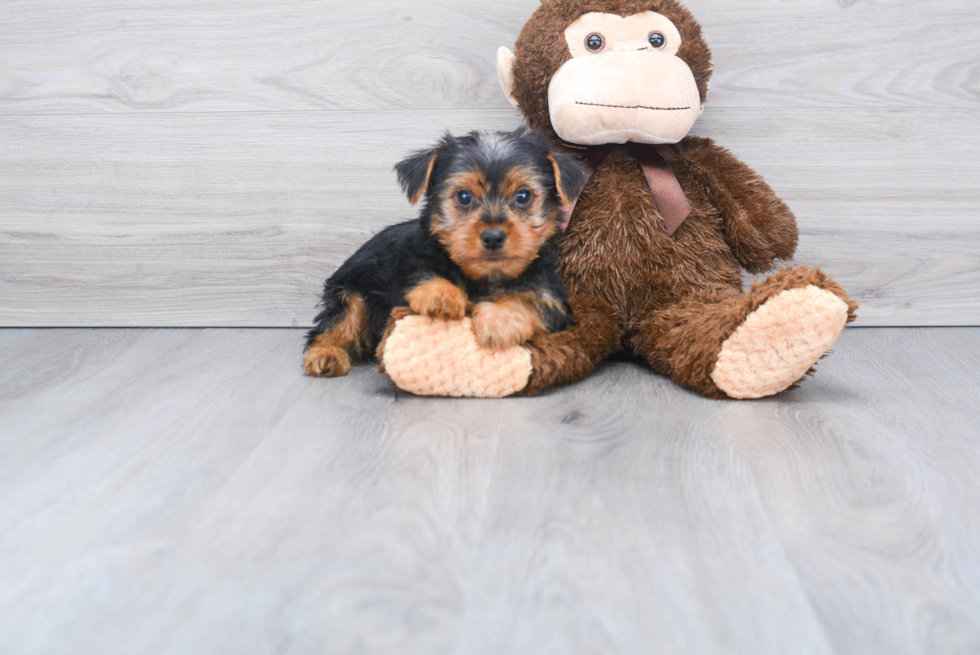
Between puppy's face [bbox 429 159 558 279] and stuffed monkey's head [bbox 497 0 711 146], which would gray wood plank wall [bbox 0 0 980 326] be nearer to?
stuffed monkey's head [bbox 497 0 711 146]

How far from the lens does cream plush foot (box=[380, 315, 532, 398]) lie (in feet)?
5.55

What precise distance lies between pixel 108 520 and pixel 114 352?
3.71 feet

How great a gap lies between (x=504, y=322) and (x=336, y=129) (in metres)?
0.99

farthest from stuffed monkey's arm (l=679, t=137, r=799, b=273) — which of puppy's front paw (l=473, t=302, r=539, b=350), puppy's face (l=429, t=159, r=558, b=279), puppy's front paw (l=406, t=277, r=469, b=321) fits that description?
puppy's front paw (l=406, t=277, r=469, b=321)

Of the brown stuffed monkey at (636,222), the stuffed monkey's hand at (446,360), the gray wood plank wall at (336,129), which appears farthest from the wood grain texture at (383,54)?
the stuffed monkey's hand at (446,360)

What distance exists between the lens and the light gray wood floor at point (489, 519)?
95cm

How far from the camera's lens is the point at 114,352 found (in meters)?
2.22

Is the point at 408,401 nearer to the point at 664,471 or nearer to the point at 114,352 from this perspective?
the point at 664,471

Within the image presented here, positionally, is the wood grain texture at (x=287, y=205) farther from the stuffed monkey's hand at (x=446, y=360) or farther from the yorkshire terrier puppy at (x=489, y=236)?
the stuffed monkey's hand at (x=446, y=360)

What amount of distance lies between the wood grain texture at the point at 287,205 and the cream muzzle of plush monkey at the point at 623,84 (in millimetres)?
403

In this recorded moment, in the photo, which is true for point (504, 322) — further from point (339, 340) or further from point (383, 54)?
point (383, 54)

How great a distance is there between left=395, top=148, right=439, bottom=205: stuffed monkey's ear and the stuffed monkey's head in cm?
37

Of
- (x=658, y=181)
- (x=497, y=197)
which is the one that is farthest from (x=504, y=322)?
(x=658, y=181)

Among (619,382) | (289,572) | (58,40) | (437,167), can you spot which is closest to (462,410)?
(619,382)
